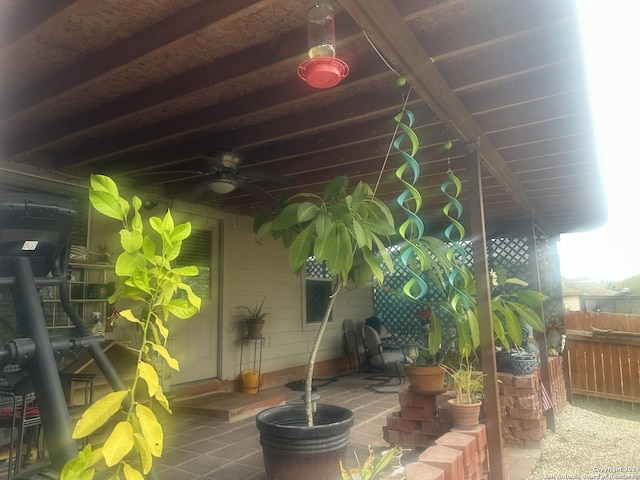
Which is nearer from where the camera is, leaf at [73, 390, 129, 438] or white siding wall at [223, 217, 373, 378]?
leaf at [73, 390, 129, 438]

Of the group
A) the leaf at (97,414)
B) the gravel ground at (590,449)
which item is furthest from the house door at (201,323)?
the leaf at (97,414)

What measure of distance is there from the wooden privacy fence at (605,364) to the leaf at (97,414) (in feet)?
19.4

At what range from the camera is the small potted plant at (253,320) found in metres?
5.10

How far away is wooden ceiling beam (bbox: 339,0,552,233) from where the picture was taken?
4.98ft

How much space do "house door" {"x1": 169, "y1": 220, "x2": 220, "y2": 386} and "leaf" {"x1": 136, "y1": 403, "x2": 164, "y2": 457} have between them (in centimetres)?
364

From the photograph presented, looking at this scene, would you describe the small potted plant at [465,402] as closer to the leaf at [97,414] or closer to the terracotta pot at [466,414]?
the terracotta pot at [466,414]

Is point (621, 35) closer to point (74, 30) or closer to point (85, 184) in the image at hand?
point (74, 30)

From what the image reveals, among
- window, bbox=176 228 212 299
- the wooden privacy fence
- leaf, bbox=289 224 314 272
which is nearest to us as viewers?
leaf, bbox=289 224 314 272

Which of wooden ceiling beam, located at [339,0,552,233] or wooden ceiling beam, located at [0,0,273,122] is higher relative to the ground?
wooden ceiling beam, located at [0,0,273,122]

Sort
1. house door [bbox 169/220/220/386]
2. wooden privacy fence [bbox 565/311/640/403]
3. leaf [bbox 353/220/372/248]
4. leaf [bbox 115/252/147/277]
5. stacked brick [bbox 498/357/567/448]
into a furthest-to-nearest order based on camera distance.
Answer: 1. wooden privacy fence [bbox 565/311/640/403]
2. house door [bbox 169/220/220/386]
3. stacked brick [bbox 498/357/567/448]
4. leaf [bbox 353/220/372/248]
5. leaf [bbox 115/252/147/277]

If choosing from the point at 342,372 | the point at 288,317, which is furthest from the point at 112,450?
the point at 342,372

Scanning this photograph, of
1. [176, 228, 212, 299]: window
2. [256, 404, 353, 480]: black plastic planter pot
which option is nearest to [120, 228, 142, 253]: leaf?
[256, 404, 353, 480]: black plastic planter pot

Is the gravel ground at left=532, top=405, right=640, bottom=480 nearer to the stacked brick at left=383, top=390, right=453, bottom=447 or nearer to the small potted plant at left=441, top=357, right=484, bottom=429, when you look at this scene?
the stacked brick at left=383, top=390, right=453, bottom=447

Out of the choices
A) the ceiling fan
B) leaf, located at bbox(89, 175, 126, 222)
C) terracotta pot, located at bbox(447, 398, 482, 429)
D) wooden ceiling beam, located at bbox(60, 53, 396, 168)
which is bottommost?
terracotta pot, located at bbox(447, 398, 482, 429)
